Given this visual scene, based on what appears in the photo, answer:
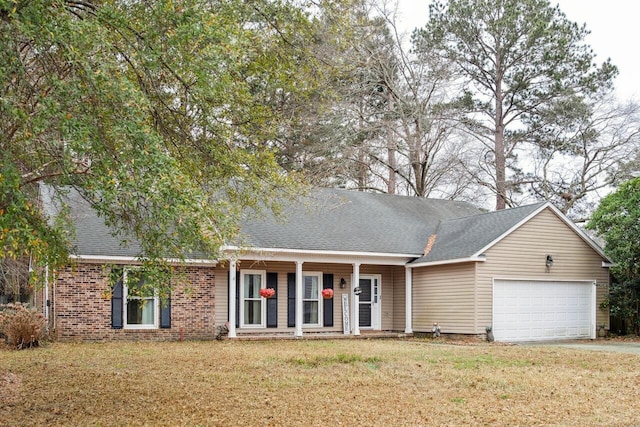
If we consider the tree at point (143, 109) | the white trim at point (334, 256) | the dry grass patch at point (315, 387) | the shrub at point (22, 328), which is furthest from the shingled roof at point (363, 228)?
the tree at point (143, 109)

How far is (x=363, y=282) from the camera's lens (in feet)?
77.0

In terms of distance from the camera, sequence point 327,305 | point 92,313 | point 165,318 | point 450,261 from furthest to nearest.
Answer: point 327,305 → point 450,261 → point 165,318 → point 92,313

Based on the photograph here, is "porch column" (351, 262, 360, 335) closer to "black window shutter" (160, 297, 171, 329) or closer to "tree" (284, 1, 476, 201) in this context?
"black window shutter" (160, 297, 171, 329)

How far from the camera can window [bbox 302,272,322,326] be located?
22516mm

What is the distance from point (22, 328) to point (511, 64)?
24.3m

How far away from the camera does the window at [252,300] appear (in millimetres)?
21219

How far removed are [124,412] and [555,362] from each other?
879 centimetres

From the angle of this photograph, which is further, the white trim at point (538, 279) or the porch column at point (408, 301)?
the porch column at point (408, 301)

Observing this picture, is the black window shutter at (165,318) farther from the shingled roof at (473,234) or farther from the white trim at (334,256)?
the shingled roof at (473,234)

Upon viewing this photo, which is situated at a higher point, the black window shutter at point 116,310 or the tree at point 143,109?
the tree at point 143,109

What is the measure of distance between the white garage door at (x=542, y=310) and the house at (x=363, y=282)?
0.12 feet

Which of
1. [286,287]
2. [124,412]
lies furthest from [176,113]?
[286,287]

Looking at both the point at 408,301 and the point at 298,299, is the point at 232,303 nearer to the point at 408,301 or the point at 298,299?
the point at 298,299

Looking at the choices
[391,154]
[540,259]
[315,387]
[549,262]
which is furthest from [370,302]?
[315,387]
